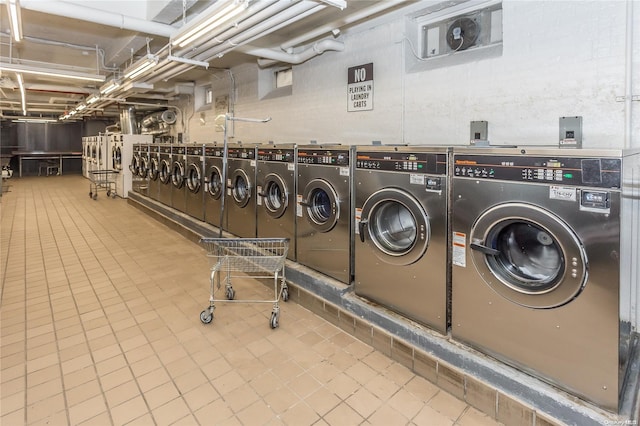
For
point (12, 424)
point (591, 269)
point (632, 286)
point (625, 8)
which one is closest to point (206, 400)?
point (12, 424)

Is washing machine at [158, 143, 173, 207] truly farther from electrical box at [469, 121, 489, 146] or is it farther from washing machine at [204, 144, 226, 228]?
electrical box at [469, 121, 489, 146]

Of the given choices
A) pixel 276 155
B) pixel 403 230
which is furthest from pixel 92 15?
pixel 403 230

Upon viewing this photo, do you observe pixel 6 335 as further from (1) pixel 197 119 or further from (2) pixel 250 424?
(1) pixel 197 119

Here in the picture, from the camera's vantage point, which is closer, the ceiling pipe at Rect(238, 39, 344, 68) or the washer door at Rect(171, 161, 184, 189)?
the ceiling pipe at Rect(238, 39, 344, 68)

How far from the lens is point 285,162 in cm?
408

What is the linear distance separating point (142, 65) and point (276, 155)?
2.48 meters

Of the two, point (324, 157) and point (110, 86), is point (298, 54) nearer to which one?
point (324, 157)

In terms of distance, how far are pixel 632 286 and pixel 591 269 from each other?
1204 millimetres

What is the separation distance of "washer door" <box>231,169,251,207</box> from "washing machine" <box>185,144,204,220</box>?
1.18 m

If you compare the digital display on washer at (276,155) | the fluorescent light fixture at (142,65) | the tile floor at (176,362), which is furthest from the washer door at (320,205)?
the fluorescent light fixture at (142,65)

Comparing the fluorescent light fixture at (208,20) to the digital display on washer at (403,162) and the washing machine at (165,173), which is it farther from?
the washing machine at (165,173)

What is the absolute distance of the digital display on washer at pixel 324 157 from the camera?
3.36 metres

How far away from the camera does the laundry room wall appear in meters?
2.64

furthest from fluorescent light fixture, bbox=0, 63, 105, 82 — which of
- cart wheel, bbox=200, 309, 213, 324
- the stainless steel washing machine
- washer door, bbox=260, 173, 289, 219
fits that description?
cart wheel, bbox=200, 309, 213, 324
